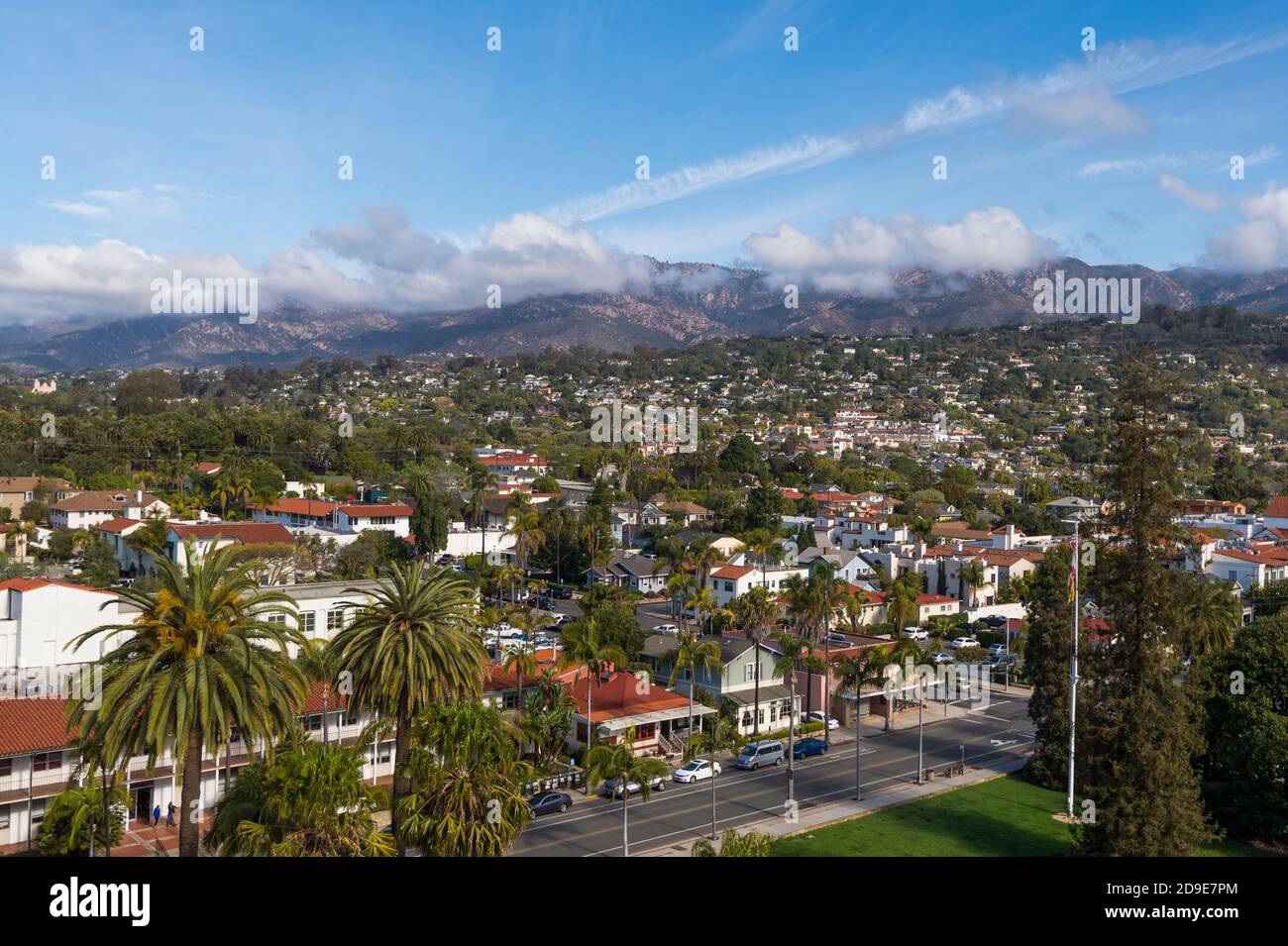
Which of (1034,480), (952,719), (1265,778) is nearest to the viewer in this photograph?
(1265,778)

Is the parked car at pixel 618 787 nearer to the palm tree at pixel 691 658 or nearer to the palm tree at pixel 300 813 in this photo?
the palm tree at pixel 691 658

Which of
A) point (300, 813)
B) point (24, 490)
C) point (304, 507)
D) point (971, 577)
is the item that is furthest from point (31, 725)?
point (24, 490)

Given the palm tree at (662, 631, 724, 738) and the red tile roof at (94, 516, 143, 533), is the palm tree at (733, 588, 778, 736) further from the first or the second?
the red tile roof at (94, 516, 143, 533)

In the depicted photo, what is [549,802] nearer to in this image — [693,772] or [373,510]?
[693,772]

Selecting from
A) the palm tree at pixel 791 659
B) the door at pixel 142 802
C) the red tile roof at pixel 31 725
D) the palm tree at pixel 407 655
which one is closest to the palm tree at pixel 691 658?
the palm tree at pixel 791 659

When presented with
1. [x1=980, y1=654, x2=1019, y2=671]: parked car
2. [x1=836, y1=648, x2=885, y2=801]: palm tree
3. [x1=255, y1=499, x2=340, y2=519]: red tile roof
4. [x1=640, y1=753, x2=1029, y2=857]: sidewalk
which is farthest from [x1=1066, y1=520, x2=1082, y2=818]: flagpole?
[x1=255, y1=499, x2=340, y2=519]: red tile roof

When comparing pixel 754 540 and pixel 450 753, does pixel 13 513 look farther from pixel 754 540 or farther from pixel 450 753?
pixel 450 753
